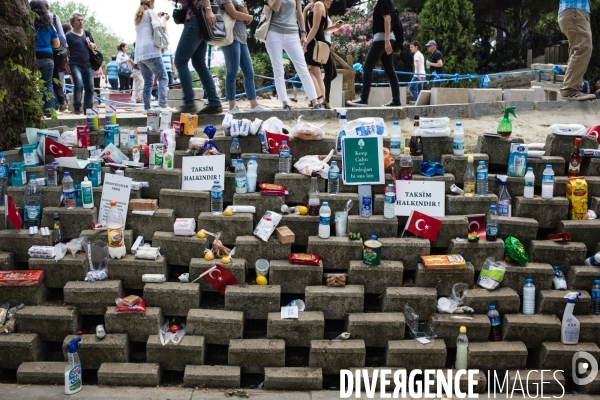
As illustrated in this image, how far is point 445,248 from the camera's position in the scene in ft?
22.4

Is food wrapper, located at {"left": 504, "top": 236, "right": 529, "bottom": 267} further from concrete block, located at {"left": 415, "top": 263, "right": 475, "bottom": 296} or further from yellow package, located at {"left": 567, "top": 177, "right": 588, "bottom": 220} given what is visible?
yellow package, located at {"left": 567, "top": 177, "right": 588, "bottom": 220}

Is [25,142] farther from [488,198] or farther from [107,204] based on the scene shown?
[488,198]

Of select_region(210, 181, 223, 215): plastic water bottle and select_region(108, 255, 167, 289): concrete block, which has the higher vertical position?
select_region(210, 181, 223, 215): plastic water bottle

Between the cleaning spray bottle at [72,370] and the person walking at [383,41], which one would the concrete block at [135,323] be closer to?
the cleaning spray bottle at [72,370]

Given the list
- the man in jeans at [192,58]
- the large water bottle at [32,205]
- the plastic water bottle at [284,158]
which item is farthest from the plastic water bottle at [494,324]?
the large water bottle at [32,205]

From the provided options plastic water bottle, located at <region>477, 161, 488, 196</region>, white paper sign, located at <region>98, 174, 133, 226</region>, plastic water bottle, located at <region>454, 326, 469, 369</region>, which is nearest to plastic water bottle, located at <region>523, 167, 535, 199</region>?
plastic water bottle, located at <region>477, 161, 488, 196</region>

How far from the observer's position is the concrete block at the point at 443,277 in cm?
646

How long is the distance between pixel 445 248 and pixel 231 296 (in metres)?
2.32

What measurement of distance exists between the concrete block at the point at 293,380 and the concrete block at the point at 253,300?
630mm

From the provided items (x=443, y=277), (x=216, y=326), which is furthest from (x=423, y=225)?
(x=216, y=326)

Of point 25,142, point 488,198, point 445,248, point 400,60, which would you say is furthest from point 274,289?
point 400,60

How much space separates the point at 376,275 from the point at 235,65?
326 centimetres

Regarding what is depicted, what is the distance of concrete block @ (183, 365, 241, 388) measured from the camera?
19.7 ft

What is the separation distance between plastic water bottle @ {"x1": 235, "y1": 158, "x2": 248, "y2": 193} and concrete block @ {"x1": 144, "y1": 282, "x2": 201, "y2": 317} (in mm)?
1162
